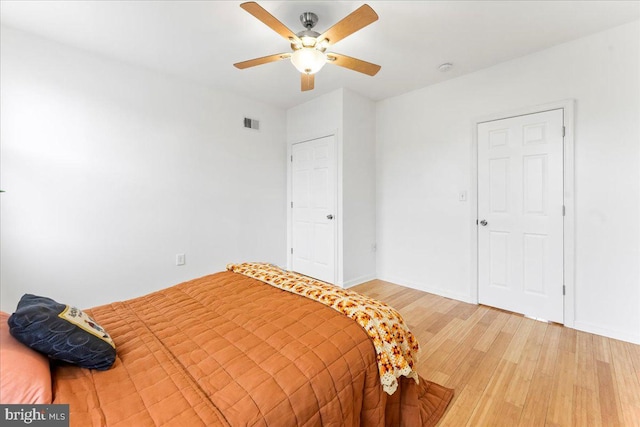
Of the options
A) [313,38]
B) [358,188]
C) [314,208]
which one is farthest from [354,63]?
[314,208]

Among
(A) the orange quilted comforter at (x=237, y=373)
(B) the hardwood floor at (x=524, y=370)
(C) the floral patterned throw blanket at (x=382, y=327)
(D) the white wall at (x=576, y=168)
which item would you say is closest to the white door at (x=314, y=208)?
(D) the white wall at (x=576, y=168)

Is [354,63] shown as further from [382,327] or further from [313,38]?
[382,327]

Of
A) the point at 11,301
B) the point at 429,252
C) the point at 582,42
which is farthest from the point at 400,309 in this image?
the point at 11,301

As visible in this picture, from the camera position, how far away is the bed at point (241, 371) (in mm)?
795

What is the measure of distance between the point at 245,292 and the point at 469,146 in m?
2.76

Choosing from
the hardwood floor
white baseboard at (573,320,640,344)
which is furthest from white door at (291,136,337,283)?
white baseboard at (573,320,640,344)

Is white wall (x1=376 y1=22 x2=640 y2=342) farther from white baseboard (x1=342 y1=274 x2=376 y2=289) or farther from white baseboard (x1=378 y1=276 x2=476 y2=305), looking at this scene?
white baseboard (x1=342 y1=274 x2=376 y2=289)

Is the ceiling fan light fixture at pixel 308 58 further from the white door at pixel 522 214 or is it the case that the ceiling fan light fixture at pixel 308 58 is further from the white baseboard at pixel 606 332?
the white baseboard at pixel 606 332

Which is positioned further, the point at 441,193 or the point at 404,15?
the point at 441,193

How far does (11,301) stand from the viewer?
2.21 m

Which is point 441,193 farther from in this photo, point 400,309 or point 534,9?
point 534,9

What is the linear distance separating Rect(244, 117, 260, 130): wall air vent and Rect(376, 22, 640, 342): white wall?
1.75m

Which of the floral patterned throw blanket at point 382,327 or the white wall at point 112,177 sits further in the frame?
the white wall at point 112,177

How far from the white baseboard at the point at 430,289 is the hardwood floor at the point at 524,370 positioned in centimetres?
30
